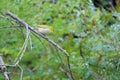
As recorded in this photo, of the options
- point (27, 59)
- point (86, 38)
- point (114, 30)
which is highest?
point (114, 30)

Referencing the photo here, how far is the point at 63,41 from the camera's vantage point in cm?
281

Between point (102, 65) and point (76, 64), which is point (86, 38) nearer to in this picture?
point (76, 64)

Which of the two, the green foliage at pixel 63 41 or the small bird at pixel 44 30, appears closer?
the green foliage at pixel 63 41

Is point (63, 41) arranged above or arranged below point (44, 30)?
below

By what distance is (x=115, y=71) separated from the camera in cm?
205

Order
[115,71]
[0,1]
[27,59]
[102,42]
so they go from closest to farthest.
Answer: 1. [115,71]
2. [102,42]
3. [0,1]
4. [27,59]

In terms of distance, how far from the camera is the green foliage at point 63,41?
2.15 m

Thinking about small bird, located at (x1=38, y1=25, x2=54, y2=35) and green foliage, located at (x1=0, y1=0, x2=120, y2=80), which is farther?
small bird, located at (x1=38, y1=25, x2=54, y2=35)

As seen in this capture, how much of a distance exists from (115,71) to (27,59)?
0.91 metres

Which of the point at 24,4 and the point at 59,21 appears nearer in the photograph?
the point at 24,4

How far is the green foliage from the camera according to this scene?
7.06 feet

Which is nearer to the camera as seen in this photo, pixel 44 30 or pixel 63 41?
pixel 44 30

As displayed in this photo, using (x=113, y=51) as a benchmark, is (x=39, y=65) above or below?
below

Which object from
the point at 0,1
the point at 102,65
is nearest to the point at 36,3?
the point at 0,1
